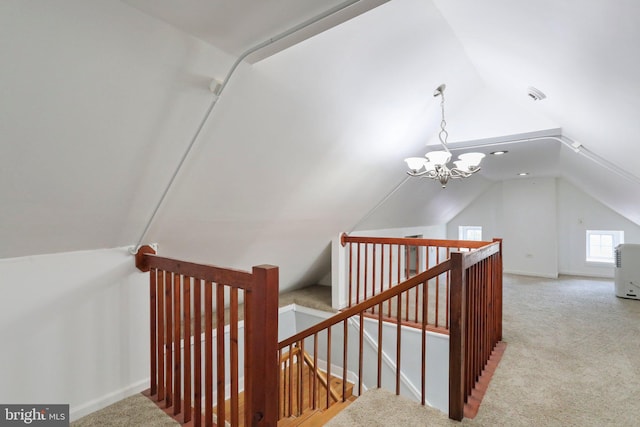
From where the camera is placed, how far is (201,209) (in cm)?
242

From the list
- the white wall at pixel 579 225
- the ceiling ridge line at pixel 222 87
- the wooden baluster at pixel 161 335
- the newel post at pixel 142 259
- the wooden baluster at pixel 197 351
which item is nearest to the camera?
the ceiling ridge line at pixel 222 87

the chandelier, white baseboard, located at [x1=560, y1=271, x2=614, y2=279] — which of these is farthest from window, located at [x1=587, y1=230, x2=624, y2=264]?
the chandelier

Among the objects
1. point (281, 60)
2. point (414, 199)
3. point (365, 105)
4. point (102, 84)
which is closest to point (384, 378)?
point (414, 199)

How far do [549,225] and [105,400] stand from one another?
7254mm

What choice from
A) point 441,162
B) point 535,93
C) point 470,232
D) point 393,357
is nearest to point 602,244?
point 470,232

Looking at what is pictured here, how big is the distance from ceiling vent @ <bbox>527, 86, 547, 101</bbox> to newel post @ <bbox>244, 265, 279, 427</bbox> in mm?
2314

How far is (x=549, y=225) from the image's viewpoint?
6.16 m

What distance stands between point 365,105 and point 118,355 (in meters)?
2.60

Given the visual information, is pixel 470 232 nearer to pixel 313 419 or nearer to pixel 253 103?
pixel 313 419

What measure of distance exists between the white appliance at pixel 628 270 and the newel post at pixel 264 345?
5.24 meters

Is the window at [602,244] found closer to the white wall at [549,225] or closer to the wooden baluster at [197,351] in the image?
the white wall at [549,225]

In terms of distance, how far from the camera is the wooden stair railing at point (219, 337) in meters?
1.42

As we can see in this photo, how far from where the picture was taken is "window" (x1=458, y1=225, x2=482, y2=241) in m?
7.23

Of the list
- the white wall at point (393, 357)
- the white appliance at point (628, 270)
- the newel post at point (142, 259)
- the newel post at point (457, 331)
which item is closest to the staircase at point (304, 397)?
the white wall at point (393, 357)
